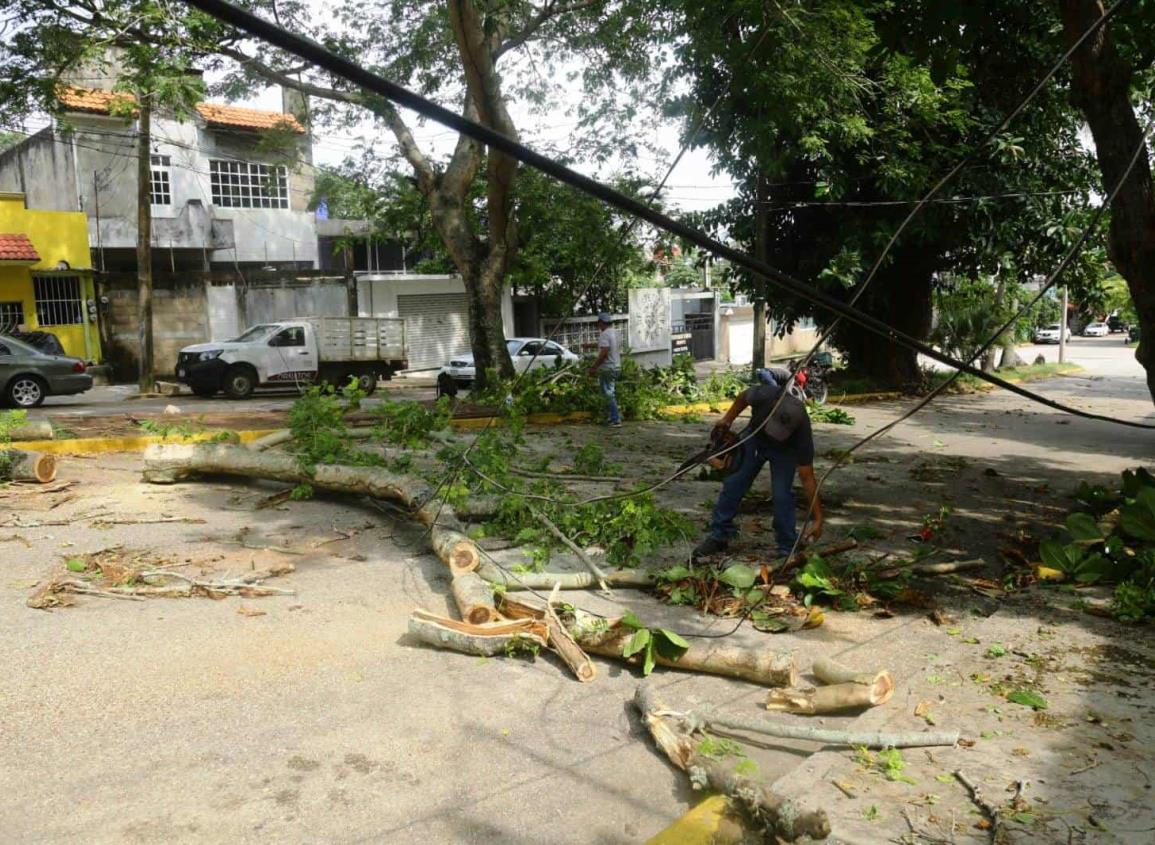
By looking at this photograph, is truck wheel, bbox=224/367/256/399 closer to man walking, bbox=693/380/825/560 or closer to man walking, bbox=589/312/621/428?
man walking, bbox=589/312/621/428

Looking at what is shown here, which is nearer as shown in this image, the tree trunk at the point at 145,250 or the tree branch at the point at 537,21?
the tree branch at the point at 537,21

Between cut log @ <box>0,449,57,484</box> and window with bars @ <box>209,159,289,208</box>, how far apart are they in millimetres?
21541

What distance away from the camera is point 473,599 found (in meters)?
5.96

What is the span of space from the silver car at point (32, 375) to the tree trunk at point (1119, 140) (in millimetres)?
18001

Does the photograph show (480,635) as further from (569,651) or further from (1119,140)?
(1119,140)

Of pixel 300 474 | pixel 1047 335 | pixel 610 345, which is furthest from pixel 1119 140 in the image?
pixel 1047 335

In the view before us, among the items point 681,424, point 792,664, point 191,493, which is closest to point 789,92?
point 681,424

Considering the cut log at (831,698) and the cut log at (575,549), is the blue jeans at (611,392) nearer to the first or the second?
the cut log at (575,549)

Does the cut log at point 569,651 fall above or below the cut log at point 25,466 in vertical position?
below

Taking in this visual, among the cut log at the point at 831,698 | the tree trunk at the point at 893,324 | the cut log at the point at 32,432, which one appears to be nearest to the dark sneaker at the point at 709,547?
the cut log at the point at 831,698

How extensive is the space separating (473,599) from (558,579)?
857 mm

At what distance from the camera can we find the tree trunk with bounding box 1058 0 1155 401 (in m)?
7.12

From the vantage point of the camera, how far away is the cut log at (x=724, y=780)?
11.6 ft

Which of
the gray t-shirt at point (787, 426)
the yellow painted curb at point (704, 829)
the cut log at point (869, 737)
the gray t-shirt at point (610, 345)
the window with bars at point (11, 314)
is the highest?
the window with bars at point (11, 314)
